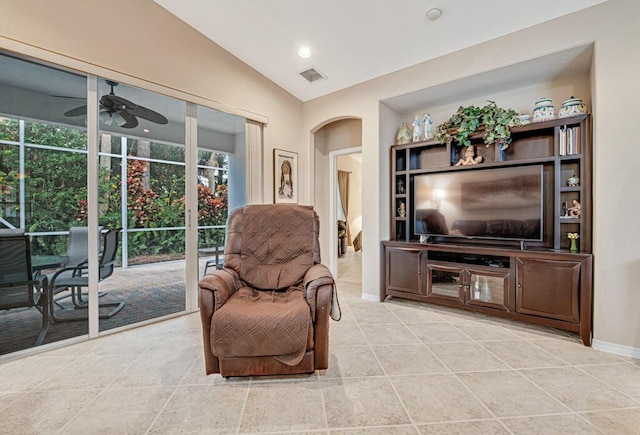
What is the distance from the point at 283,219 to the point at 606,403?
8.00 ft

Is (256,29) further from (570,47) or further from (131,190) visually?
(570,47)

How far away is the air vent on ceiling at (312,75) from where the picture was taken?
354cm

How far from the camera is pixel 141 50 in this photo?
106 inches

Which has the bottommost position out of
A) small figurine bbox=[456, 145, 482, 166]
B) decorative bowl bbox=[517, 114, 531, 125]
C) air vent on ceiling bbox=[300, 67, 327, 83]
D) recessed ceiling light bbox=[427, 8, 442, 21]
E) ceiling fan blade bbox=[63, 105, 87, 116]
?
small figurine bbox=[456, 145, 482, 166]

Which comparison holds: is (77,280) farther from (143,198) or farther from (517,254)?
(517,254)

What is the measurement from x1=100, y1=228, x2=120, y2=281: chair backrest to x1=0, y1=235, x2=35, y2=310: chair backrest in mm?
466

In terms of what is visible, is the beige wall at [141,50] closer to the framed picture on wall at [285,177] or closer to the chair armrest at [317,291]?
the framed picture on wall at [285,177]

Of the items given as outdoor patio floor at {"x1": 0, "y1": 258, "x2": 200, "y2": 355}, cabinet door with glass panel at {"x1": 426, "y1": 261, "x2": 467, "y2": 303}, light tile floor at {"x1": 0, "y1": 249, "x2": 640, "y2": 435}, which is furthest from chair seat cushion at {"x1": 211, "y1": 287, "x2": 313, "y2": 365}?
cabinet door with glass panel at {"x1": 426, "y1": 261, "x2": 467, "y2": 303}

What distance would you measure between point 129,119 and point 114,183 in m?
0.64

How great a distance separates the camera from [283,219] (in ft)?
8.61

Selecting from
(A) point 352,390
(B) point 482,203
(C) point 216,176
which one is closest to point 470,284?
(B) point 482,203

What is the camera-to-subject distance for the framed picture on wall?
3943 millimetres

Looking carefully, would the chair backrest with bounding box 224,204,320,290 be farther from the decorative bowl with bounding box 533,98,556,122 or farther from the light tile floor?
the decorative bowl with bounding box 533,98,556,122

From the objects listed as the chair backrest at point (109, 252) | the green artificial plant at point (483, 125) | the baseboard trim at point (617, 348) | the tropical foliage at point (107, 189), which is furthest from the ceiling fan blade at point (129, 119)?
the baseboard trim at point (617, 348)
